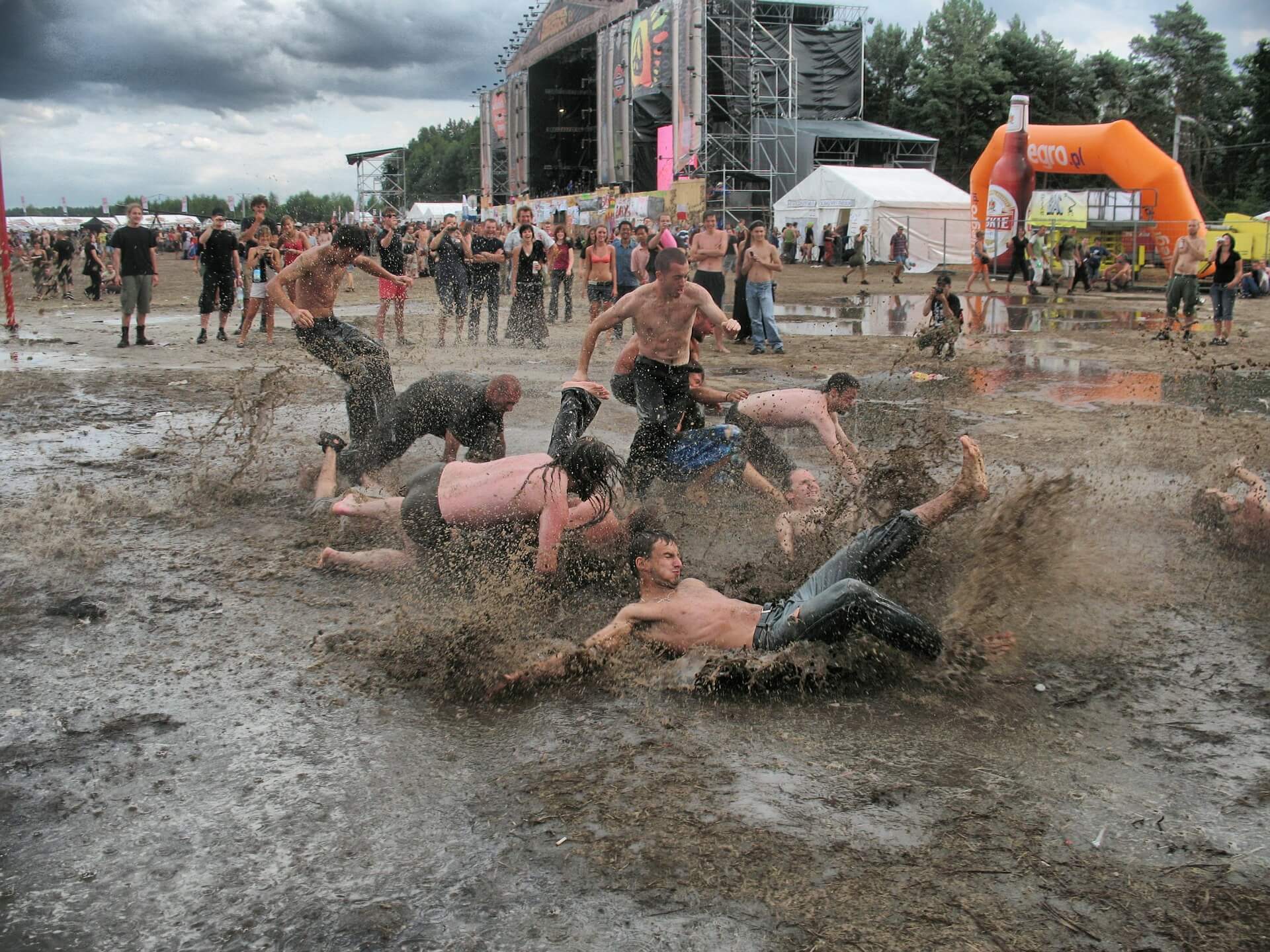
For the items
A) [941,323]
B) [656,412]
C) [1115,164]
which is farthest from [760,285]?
[1115,164]

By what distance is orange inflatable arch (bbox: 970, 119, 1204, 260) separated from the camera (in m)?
23.4

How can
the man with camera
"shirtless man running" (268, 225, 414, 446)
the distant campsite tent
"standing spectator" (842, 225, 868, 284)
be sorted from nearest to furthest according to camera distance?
"shirtless man running" (268, 225, 414, 446) < the man with camera < "standing spectator" (842, 225, 868, 284) < the distant campsite tent

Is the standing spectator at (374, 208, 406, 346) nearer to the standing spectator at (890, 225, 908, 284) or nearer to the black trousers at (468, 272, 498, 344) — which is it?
the black trousers at (468, 272, 498, 344)

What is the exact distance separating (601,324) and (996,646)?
9.82 feet

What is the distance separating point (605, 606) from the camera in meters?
4.65

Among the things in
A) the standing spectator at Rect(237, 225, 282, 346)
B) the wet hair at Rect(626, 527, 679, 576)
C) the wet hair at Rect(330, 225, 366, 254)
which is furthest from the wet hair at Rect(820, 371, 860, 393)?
the standing spectator at Rect(237, 225, 282, 346)

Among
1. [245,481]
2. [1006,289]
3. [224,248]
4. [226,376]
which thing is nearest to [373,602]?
[245,481]

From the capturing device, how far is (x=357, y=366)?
6.76 metres

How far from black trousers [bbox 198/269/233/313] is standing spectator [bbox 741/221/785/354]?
626cm

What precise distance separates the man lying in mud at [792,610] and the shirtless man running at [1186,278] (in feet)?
35.4

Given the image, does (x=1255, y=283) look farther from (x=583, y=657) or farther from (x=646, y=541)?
(x=583, y=657)

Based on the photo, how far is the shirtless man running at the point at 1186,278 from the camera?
1370 centimetres

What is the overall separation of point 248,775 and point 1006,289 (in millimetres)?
22014

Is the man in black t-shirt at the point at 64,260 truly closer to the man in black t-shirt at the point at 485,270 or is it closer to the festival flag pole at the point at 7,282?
the festival flag pole at the point at 7,282
